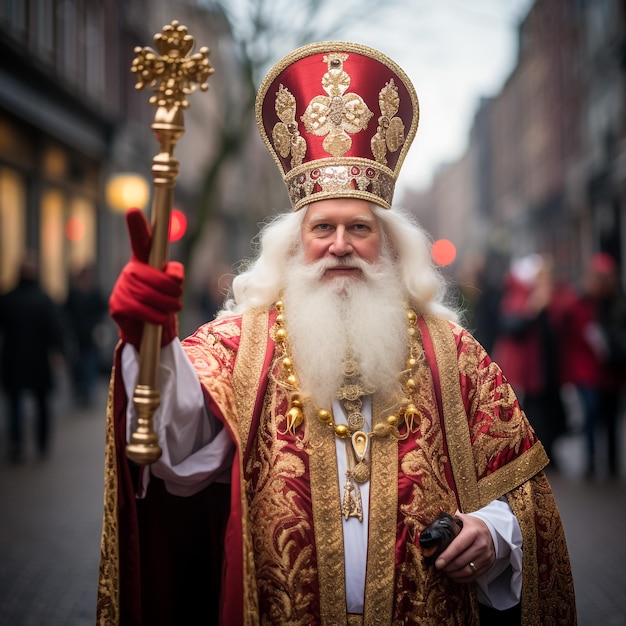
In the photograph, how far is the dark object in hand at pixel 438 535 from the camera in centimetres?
270

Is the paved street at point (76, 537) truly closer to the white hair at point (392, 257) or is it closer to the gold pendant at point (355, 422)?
the white hair at point (392, 257)

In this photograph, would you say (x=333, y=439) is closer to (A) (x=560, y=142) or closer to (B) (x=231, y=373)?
(B) (x=231, y=373)

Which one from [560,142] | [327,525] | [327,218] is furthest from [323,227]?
[560,142]

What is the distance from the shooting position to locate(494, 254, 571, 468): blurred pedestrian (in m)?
8.59

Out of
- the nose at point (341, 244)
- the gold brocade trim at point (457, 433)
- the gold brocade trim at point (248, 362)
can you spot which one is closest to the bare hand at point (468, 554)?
the gold brocade trim at point (457, 433)

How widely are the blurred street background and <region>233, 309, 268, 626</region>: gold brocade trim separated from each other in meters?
0.64

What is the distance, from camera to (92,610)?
519 centimetres

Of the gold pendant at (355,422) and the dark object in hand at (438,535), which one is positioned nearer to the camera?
the dark object in hand at (438,535)

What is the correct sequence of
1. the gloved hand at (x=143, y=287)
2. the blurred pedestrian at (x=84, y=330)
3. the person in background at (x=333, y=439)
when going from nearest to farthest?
the gloved hand at (x=143, y=287), the person in background at (x=333, y=439), the blurred pedestrian at (x=84, y=330)

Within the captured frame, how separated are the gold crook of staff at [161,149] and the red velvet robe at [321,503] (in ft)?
1.09

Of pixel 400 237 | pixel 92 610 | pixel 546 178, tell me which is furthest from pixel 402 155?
pixel 546 178

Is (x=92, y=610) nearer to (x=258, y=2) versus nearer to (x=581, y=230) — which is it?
(x=258, y=2)

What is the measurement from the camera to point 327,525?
9.21ft

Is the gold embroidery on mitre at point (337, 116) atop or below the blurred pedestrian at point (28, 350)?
below
